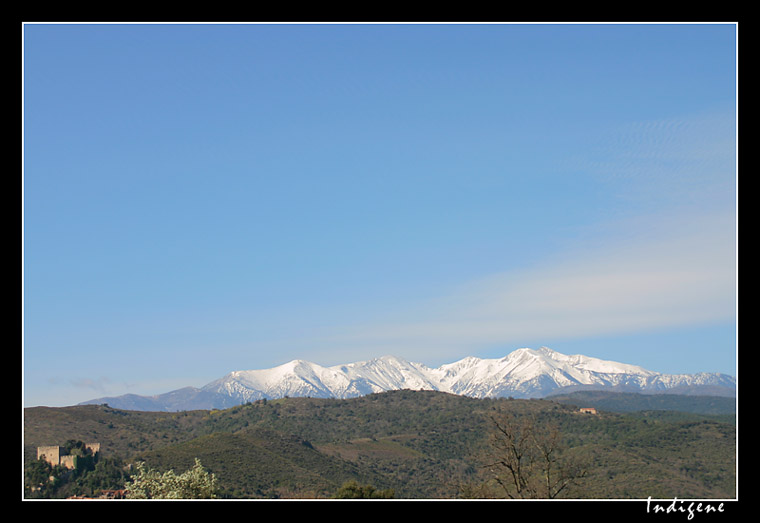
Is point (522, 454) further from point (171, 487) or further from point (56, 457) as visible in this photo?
point (56, 457)

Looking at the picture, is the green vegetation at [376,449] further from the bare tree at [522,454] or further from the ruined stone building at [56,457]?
the ruined stone building at [56,457]

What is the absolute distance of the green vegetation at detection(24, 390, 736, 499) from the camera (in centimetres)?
7225

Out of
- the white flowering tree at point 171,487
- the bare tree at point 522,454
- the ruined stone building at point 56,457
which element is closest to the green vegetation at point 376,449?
the bare tree at point 522,454

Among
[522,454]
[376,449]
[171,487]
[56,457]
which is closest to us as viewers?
[522,454]

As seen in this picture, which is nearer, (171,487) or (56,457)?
(171,487)

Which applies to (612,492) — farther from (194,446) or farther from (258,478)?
(194,446)

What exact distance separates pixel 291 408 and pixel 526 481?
154757mm

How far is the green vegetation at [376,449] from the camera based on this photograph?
7225 centimetres

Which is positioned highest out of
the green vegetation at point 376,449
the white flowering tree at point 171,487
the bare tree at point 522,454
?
Result: the bare tree at point 522,454

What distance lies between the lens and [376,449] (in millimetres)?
131875

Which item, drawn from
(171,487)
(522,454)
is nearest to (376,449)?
(171,487)

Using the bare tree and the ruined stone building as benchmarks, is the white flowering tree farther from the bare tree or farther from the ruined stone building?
the ruined stone building

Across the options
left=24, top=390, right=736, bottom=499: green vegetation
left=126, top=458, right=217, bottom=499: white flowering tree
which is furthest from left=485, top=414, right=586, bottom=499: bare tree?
left=126, top=458, right=217, bottom=499: white flowering tree
